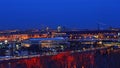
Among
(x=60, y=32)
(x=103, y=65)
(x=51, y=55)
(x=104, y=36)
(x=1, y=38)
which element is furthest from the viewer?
(x=60, y=32)

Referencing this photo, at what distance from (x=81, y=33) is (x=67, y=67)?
54415 millimetres

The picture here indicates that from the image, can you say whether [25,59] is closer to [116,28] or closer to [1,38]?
[1,38]

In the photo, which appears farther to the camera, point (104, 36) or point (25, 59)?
point (104, 36)

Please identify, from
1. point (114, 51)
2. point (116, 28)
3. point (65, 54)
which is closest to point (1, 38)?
point (114, 51)

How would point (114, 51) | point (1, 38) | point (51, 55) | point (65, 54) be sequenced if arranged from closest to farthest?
point (51, 55) → point (65, 54) → point (114, 51) → point (1, 38)

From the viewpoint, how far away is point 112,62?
5459 cm

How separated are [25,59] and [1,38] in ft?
112

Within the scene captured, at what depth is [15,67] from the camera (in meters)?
33.9

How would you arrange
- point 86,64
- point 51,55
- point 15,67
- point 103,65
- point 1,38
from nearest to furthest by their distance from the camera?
1. point 15,67
2. point 51,55
3. point 86,64
4. point 103,65
5. point 1,38

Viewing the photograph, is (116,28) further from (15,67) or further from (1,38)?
(15,67)

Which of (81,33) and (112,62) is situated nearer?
(112,62)

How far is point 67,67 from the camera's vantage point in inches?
1716

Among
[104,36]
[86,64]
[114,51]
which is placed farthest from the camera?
[104,36]

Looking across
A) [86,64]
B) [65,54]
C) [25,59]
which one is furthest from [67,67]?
[25,59]
